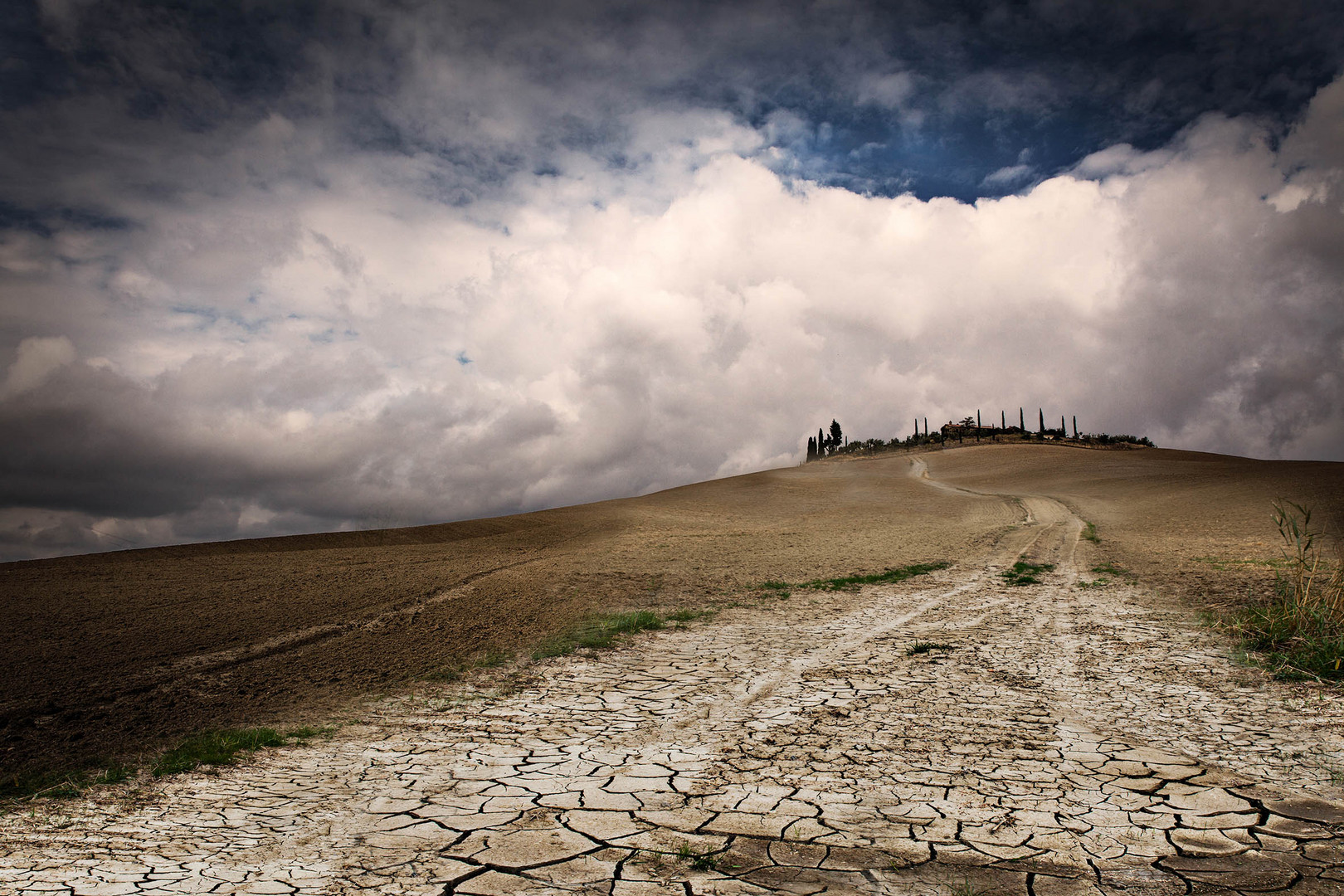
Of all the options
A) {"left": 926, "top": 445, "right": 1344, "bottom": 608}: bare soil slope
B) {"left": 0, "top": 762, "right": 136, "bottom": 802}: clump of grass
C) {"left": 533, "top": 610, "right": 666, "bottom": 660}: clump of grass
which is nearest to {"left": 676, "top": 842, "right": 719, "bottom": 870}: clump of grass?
{"left": 0, "top": 762, "right": 136, "bottom": 802}: clump of grass

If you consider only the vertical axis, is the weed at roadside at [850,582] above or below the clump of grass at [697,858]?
above

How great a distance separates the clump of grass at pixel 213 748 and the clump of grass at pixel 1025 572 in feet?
41.2

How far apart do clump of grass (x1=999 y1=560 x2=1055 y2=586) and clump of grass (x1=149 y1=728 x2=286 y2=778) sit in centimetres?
1255

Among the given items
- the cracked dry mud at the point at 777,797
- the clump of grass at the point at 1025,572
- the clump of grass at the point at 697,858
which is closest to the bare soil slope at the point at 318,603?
the cracked dry mud at the point at 777,797

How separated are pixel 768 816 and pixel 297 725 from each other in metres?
4.23

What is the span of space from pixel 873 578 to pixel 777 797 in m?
10.8

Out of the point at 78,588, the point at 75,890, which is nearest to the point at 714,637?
the point at 75,890

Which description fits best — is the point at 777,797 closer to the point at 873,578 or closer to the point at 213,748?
the point at 213,748

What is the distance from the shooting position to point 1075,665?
721cm

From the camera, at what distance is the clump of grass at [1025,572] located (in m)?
13.6

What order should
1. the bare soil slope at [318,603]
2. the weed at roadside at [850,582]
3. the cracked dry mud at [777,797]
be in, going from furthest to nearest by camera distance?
1. the weed at roadside at [850,582]
2. the bare soil slope at [318,603]
3. the cracked dry mud at [777,797]

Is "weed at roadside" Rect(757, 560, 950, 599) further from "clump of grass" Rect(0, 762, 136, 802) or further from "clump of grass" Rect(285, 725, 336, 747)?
"clump of grass" Rect(0, 762, 136, 802)

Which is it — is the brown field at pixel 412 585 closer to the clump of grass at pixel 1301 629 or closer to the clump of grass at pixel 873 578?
the clump of grass at pixel 873 578

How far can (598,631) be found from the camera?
945 cm
